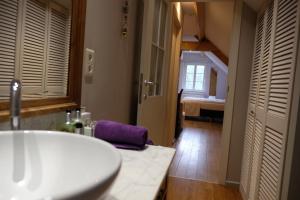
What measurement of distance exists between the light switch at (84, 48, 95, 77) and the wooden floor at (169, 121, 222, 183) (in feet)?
6.39

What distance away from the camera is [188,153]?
3.82m

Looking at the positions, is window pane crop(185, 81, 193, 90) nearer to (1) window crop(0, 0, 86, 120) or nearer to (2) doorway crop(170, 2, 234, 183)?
(2) doorway crop(170, 2, 234, 183)

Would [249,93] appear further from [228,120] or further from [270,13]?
[270,13]

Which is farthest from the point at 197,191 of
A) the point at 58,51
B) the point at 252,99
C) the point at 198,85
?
the point at 198,85

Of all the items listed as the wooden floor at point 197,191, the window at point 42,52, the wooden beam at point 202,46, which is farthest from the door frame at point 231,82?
the wooden beam at point 202,46

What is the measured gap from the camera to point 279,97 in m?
1.44

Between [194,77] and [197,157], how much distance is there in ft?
21.0

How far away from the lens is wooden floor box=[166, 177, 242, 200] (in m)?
2.33

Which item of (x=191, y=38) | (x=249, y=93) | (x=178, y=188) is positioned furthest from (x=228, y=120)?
(x=191, y=38)

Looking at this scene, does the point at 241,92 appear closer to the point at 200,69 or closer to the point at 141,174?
the point at 141,174

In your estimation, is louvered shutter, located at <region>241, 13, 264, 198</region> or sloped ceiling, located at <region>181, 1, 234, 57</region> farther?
sloped ceiling, located at <region>181, 1, 234, 57</region>

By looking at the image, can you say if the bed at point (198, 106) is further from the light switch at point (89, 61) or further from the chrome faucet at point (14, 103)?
the chrome faucet at point (14, 103)

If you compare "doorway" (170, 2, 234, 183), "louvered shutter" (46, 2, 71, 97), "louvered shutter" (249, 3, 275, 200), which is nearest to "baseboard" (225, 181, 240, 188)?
"doorway" (170, 2, 234, 183)

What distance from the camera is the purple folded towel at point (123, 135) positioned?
1003 mm
